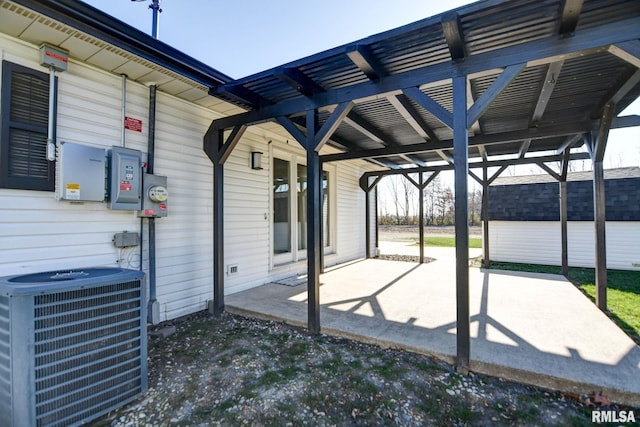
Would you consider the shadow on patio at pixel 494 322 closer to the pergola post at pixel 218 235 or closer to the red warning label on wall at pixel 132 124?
the pergola post at pixel 218 235

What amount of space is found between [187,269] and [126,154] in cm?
160

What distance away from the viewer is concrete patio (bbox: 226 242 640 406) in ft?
7.24

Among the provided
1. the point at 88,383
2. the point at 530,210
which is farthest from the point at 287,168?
the point at 530,210

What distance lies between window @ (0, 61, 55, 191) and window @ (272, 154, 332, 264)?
3200 millimetres

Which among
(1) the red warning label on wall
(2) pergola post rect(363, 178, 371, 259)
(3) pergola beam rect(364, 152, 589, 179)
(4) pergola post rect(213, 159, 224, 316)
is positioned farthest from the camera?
(2) pergola post rect(363, 178, 371, 259)

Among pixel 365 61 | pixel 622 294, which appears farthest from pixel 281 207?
pixel 622 294

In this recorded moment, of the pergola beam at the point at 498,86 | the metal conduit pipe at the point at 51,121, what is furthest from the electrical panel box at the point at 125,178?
the pergola beam at the point at 498,86

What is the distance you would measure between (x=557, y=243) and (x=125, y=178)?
9.79 meters

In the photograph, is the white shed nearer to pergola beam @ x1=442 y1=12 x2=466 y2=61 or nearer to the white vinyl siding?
the white vinyl siding

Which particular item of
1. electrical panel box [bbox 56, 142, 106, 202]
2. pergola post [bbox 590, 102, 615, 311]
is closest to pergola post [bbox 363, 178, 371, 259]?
pergola post [bbox 590, 102, 615, 311]

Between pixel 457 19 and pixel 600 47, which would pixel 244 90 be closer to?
pixel 457 19

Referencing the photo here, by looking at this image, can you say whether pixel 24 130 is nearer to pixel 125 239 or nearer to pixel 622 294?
pixel 125 239

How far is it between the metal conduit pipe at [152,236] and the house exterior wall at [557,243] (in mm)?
8779

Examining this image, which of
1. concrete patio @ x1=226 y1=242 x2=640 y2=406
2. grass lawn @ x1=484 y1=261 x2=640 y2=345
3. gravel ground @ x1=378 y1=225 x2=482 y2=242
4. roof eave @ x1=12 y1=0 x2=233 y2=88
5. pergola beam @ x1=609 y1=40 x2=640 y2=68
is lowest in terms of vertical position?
grass lawn @ x1=484 y1=261 x2=640 y2=345
